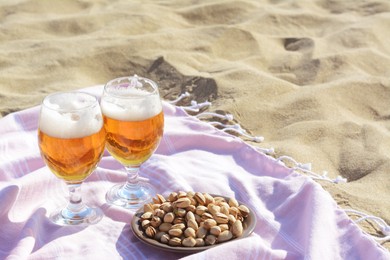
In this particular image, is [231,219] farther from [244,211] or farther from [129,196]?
[129,196]

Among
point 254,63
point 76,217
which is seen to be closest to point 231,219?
point 76,217

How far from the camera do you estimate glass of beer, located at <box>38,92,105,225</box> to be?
4.66 feet

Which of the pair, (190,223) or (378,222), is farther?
(378,222)

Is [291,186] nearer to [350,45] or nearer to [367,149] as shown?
[367,149]

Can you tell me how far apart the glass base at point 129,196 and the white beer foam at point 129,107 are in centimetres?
22

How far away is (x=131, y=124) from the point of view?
4.96 feet

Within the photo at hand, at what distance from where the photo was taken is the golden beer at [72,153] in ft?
4.66

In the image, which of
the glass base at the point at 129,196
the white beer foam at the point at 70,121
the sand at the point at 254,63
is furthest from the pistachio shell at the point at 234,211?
the sand at the point at 254,63

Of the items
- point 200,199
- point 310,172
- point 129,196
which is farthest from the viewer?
point 310,172

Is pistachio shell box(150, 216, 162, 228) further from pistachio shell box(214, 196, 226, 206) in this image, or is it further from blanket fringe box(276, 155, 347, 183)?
blanket fringe box(276, 155, 347, 183)

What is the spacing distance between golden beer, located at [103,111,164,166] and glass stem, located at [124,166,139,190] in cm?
5

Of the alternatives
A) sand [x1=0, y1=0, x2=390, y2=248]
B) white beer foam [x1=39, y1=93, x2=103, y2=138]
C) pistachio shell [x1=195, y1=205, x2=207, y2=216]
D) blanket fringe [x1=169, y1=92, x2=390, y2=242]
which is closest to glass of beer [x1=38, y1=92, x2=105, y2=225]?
white beer foam [x1=39, y1=93, x2=103, y2=138]

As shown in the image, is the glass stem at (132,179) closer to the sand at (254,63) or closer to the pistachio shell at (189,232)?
the pistachio shell at (189,232)

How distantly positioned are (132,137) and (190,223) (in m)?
0.25
